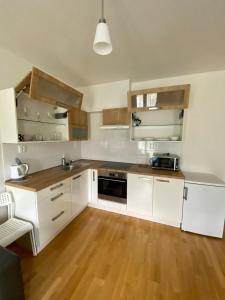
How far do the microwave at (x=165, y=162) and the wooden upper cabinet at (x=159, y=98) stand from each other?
2.79 feet

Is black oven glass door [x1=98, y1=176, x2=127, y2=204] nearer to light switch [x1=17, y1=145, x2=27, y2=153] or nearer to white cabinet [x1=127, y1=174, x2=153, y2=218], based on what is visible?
white cabinet [x1=127, y1=174, x2=153, y2=218]

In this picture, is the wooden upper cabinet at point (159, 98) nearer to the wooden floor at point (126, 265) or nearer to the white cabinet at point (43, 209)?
the white cabinet at point (43, 209)

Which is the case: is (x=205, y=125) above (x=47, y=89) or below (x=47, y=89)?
below

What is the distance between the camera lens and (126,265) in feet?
5.23

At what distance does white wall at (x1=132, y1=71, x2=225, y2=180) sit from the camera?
7.73 feet

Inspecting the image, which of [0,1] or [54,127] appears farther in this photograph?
[54,127]

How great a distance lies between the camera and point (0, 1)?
3.75 feet

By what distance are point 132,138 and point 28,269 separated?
7.89 ft

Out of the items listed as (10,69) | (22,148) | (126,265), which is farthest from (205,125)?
(10,69)

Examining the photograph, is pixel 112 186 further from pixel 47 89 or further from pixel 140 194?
pixel 47 89

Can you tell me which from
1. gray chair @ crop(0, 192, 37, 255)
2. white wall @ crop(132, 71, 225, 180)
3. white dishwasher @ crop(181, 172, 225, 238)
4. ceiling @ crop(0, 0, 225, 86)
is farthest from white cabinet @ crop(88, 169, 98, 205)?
ceiling @ crop(0, 0, 225, 86)

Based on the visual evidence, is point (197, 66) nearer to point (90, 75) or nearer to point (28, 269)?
point (90, 75)

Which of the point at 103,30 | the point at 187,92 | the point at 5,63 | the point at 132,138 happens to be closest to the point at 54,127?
the point at 5,63

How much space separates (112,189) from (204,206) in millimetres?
1432
